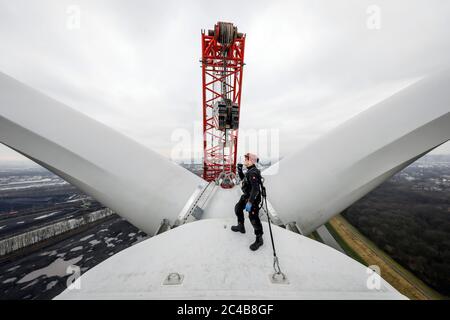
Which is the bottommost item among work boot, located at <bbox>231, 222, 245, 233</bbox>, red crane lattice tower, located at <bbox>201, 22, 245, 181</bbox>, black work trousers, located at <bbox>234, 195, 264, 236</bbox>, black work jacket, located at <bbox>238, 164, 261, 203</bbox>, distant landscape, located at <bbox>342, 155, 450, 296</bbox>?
distant landscape, located at <bbox>342, 155, 450, 296</bbox>

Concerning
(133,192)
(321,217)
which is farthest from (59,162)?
(321,217)

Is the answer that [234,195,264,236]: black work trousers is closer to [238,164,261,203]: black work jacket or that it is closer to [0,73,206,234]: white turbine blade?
[238,164,261,203]: black work jacket

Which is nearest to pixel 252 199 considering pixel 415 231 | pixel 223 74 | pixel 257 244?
pixel 257 244

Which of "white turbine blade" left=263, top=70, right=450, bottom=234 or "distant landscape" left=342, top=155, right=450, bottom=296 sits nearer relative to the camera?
"white turbine blade" left=263, top=70, right=450, bottom=234

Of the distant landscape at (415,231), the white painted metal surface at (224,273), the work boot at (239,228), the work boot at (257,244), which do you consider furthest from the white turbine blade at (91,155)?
the distant landscape at (415,231)

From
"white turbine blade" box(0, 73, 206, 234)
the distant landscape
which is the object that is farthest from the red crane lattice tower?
the distant landscape

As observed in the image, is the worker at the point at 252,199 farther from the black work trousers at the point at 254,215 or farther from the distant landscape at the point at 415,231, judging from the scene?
the distant landscape at the point at 415,231
